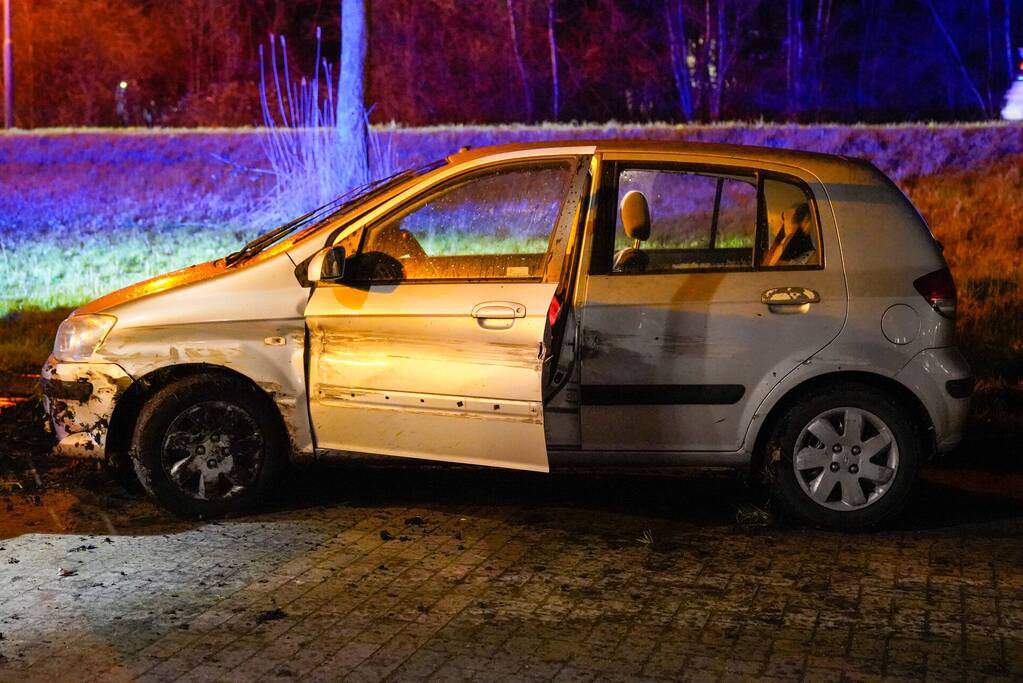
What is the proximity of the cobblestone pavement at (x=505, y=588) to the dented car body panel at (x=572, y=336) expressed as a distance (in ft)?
1.30

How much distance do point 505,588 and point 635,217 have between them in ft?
6.06

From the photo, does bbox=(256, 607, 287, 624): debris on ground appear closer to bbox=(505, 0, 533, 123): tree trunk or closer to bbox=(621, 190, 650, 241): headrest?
bbox=(621, 190, 650, 241): headrest

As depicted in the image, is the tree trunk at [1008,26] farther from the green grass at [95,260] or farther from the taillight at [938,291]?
the taillight at [938,291]

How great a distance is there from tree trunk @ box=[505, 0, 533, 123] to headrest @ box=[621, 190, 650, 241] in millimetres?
33662

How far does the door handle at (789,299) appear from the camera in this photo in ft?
19.1

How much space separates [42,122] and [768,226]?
39.2m

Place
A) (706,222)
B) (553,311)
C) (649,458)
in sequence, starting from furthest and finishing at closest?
1. (706,222)
2. (649,458)
3. (553,311)

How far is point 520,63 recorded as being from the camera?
1624 inches

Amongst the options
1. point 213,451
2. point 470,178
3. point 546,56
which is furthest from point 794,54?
point 213,451

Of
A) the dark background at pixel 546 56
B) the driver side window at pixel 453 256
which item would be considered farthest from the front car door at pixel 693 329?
the dark background at pixel 546 56

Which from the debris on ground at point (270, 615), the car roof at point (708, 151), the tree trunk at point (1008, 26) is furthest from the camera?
the tree trunk at point (1008, 26)

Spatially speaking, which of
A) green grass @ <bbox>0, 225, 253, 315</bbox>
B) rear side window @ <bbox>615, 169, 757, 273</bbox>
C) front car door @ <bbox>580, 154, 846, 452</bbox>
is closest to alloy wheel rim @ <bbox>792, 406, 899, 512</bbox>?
front car door @ <bbox>580, 154, 846, 452</bbox>

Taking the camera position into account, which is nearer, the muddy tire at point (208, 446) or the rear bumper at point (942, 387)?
the rear bumper at point (942, 387)

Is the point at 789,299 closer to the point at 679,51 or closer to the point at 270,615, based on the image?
the point at 270,615
